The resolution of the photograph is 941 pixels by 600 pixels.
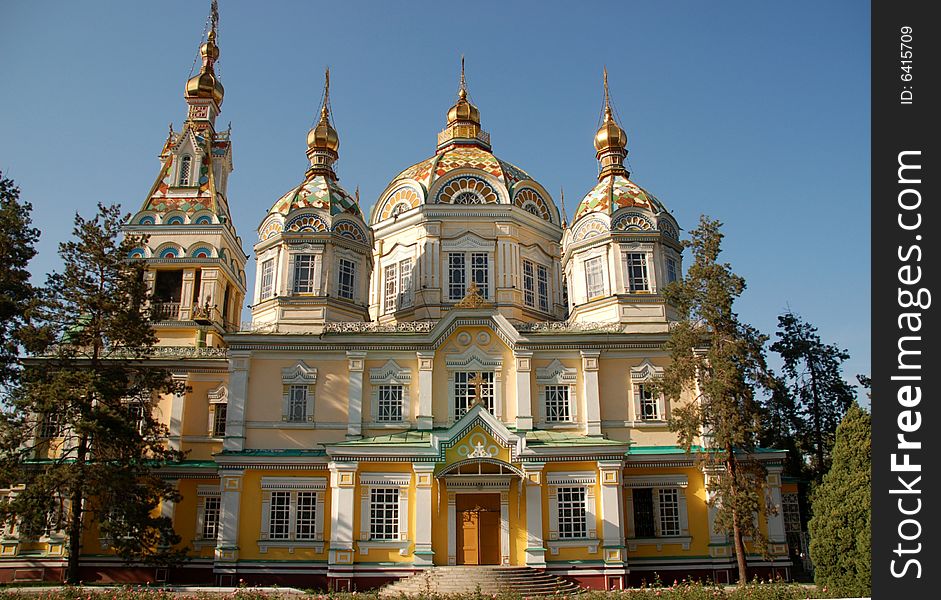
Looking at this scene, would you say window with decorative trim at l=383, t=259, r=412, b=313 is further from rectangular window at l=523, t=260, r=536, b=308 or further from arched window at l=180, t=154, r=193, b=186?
arched window at l=180, t=154, r=193, b=186

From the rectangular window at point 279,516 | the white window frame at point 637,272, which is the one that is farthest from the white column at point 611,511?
the rectangular window at point 279,516

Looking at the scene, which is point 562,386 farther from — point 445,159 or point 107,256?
point 107,256

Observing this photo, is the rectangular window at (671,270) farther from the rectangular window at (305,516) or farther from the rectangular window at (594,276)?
the rectangular window at (305,516)

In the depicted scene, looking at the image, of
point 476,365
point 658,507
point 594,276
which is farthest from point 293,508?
point 594,276

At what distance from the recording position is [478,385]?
984 inches

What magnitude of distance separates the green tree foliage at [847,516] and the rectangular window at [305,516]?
14.9 metres

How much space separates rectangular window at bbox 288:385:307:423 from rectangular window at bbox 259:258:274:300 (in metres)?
4.67

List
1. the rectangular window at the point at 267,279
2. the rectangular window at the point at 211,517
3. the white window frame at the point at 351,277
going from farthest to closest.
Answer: the rectangular window at the point at 267,279 < the white window frame at the point at 351,277 < the rectangular window at the point at 211,517

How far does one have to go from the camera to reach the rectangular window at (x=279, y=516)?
24344 mm

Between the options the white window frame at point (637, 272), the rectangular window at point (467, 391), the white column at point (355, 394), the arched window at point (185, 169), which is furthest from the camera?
the arched window at point (185, 169)

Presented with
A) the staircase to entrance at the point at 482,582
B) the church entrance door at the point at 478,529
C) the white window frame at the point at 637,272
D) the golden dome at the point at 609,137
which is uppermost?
the golden dome at the point at 609,137

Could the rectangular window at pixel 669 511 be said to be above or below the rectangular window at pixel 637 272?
below

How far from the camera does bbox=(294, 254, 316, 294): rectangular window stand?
28547 mm
